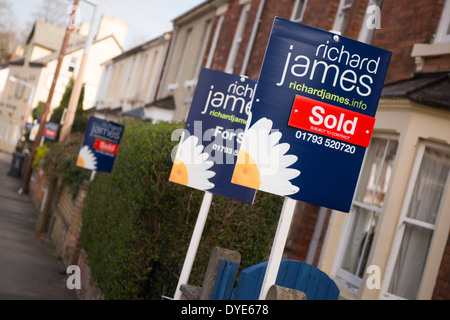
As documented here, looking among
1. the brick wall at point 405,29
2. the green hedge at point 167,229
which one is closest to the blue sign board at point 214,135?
the green hedge at point 167,229

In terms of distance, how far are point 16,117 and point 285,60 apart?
176 feet

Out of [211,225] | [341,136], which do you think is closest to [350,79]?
[341,136]

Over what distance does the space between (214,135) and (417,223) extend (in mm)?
2812

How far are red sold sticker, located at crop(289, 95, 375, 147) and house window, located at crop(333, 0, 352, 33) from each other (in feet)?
24.3

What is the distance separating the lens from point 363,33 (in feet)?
33.3

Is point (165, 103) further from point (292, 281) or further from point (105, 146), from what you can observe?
point (292, 281)

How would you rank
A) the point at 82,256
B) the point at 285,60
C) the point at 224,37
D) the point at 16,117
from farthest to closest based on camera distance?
the point at 16,117 < the point at 224,37 < the point at 82,256 < the point at 285,60

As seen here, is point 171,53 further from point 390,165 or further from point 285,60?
point 285,60

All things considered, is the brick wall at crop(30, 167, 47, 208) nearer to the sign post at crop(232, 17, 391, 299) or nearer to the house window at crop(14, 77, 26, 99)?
the sign post at crop(232, 17, 391, 299)

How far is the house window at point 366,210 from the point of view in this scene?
7.80m

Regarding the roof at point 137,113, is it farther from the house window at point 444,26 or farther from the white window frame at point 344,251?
the house window at point 444,26

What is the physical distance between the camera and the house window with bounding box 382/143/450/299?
23.4 ft

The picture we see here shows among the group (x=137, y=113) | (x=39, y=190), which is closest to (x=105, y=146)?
(x=137, y=113)

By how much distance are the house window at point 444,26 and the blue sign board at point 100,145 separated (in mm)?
6647
